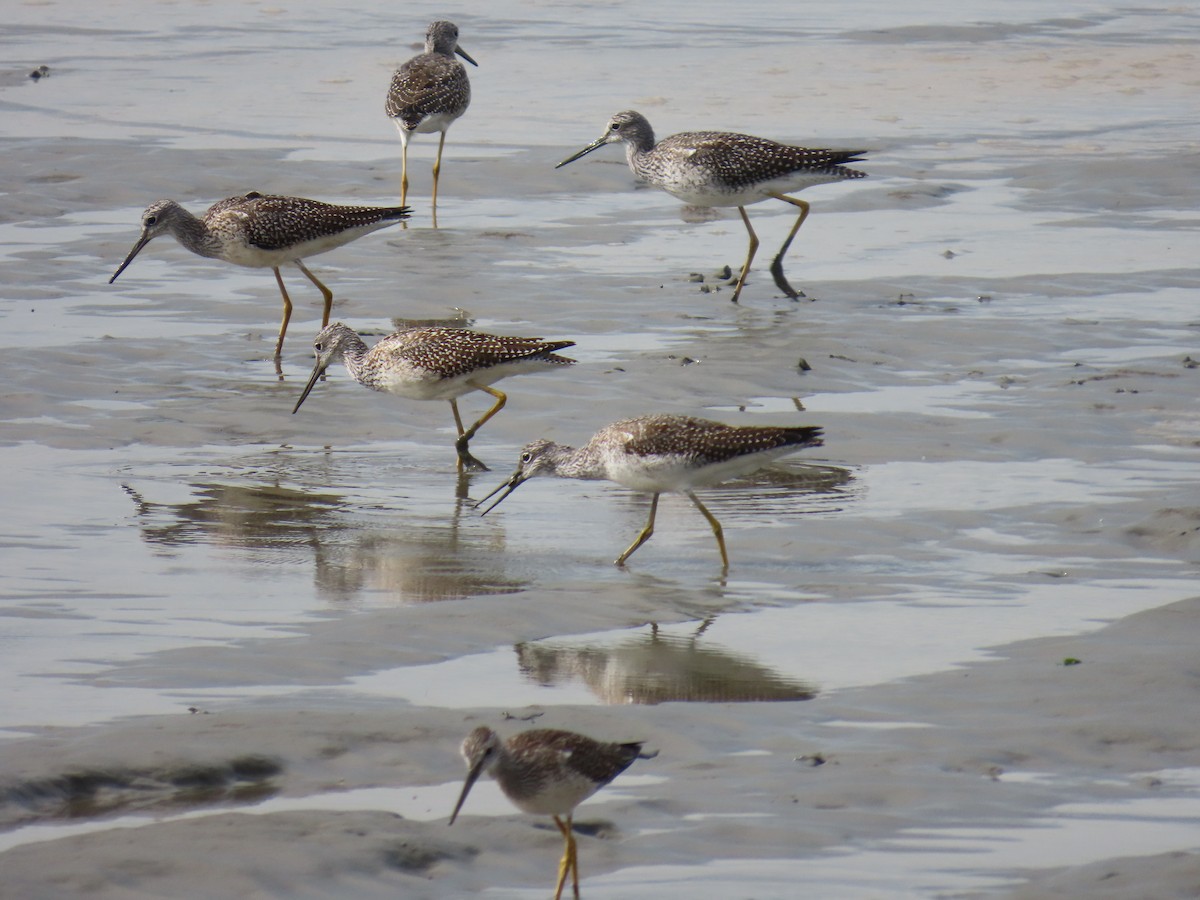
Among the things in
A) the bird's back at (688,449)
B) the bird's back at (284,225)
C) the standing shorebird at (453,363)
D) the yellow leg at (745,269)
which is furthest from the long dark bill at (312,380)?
the yellow leg at (745,269)

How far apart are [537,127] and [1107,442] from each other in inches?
467

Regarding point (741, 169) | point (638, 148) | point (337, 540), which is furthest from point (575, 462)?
point (638, 148)

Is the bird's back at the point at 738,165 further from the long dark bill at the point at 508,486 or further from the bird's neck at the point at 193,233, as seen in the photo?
the long dark bill at the point at 508,486

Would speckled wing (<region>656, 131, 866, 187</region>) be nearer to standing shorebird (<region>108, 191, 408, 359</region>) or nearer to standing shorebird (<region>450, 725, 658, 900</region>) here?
standing shorebird (<region>108, 191, 408, 359</region>)

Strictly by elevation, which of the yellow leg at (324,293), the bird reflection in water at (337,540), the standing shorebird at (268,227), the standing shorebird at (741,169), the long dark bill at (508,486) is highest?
the standing shorebird at (741,169)

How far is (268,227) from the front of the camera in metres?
13.1

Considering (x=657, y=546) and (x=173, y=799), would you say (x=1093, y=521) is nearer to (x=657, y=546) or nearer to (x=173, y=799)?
(x=657, y=546)

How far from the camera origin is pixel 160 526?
358 inches

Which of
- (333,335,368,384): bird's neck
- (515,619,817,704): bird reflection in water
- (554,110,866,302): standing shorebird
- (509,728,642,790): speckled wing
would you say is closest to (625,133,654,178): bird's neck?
(554,110,866,302): standing shorebird

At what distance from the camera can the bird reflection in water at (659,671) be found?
22.9 ft

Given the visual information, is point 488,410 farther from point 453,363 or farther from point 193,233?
point 193,233

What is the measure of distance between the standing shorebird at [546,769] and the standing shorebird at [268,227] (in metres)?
8.09

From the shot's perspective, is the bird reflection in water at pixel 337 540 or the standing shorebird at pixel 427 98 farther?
the standing shorebird at pixel 427 98

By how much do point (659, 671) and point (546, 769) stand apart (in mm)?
2074
